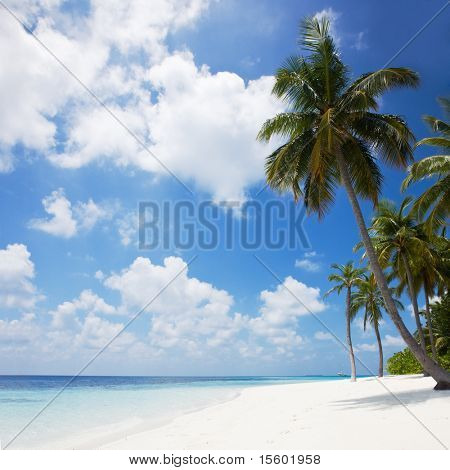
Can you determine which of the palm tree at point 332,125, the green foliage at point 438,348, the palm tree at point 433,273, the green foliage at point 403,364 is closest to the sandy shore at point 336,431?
the palm tree at point 332,125

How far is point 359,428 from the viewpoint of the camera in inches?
248

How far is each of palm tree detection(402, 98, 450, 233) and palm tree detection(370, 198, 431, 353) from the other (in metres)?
4.44

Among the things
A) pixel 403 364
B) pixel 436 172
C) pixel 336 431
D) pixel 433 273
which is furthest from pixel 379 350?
pixel 336 431

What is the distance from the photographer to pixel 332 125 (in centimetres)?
1171

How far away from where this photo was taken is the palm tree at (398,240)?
18141mm

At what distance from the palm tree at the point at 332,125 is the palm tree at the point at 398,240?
596cm

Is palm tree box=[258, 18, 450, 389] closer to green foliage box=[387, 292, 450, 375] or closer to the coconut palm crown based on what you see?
the coconut palm crown

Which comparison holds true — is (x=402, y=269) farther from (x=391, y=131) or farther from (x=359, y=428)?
(x=359, y=428)

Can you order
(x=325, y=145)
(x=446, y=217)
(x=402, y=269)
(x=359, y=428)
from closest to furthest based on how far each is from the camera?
(x=359, y=428) < (x=325, y=145) < (x=446, y=217) < (x=402, y=269)

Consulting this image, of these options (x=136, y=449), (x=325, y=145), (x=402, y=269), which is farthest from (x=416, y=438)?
(x=402, y=269)

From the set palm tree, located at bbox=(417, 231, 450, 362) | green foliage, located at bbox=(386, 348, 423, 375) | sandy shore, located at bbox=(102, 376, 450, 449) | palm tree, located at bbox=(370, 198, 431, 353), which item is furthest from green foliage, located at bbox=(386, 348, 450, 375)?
sandy shore, located at bbox=(102, 376, 450, 449)

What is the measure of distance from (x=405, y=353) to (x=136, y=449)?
29.4 m

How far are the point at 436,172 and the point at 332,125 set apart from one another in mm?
3782

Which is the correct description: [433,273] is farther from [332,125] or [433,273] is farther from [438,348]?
[332,125]
